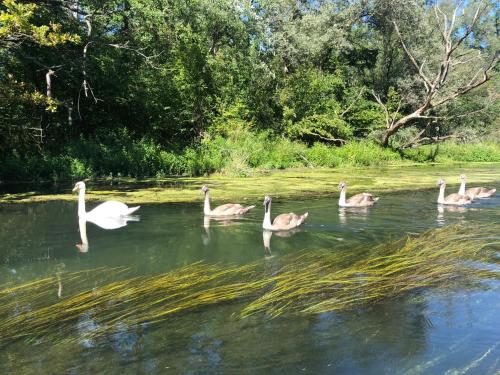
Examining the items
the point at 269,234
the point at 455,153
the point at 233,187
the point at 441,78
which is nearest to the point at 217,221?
the point at 269,234

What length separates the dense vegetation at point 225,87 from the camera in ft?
73.4

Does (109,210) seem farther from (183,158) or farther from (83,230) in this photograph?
(183,158)

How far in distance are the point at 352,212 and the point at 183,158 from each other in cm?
1233

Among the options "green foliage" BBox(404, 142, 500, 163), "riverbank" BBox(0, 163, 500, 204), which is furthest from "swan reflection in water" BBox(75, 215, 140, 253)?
"green foliage" BBox(404, 142, 500, 163)

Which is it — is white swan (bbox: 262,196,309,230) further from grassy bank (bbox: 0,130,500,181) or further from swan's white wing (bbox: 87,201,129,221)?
grassy bank (bbox: 0,130,500,181)

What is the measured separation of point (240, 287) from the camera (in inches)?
257

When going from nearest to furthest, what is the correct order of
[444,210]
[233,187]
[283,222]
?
[283,222] → [444,210] → [233,187]

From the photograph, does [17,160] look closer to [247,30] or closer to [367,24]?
[247,30]

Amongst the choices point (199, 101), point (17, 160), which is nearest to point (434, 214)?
point (17, 160)

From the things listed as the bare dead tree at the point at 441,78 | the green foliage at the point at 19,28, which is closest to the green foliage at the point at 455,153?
the bare dead tree at the point at 441,78

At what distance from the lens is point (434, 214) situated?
12.6m

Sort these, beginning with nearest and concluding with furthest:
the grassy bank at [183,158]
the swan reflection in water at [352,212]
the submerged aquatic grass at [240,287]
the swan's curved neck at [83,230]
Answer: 1. the submerged aquatic grass at [240,287]
2. the swan's curved neck at [83,230]
3. the swan reflection in water at [352,212]
4. the grassy bank at [183,158]

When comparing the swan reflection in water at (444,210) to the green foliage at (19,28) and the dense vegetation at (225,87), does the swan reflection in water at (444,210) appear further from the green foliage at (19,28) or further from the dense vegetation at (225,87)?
the green foliage at (19,28)

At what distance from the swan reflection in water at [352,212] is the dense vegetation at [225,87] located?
30.7 feet
